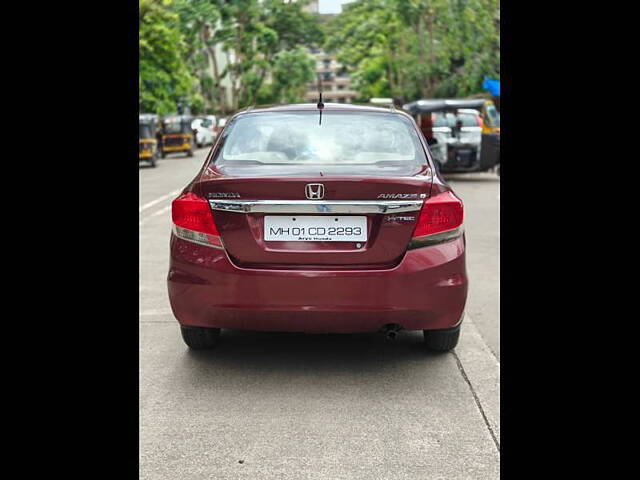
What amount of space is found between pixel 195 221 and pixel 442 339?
167cm

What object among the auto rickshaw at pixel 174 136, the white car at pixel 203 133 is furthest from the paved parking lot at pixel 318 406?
the white car at pixel 203 133

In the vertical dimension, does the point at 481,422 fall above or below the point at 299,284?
below

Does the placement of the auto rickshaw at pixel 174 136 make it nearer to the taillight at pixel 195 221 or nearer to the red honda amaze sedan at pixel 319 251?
the taillight at pixel 195 221

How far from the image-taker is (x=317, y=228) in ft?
14.9

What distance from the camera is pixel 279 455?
3697 mm

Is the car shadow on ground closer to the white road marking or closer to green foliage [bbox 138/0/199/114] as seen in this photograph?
the white road marking

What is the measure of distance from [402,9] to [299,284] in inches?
1727

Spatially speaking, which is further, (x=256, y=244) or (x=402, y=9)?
(x=402, y=9)

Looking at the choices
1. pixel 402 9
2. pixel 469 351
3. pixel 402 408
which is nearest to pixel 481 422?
pixel 402 408

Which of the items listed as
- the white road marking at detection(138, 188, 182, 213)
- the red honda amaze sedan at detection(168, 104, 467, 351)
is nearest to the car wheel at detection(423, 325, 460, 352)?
the red honda amaze sedan at detection(168, 104, 467, 351)
